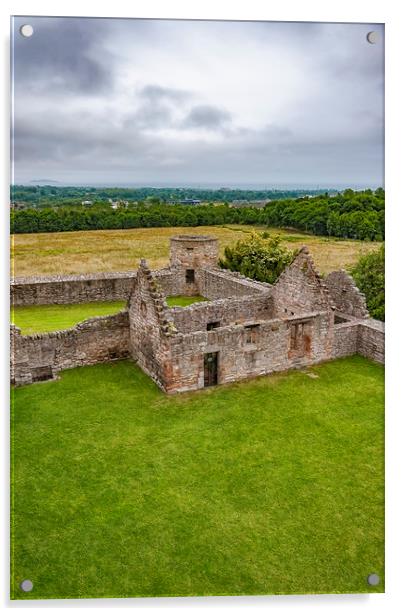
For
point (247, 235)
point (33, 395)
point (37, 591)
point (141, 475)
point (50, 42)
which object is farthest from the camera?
point (247, 235)

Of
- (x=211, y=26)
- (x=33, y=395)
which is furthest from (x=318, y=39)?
(x=33, y=395)

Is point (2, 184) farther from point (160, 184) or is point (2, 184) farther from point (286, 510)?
point (286, 510)

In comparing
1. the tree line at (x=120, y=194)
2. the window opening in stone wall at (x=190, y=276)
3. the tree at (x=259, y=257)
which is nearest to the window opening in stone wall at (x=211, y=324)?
the tree line at (x=120, y=194)

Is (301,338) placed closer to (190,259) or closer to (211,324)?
(211,324)

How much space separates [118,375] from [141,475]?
16.9 ft

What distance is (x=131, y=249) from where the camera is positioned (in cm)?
3044

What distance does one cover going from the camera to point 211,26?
28.4 feet

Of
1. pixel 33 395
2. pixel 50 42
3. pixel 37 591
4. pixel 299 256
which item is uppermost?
pixel 50 42

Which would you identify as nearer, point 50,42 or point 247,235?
point 50,42

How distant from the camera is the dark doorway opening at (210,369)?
15312 mm

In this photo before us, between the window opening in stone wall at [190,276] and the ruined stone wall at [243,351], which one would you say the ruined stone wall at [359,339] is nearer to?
the ruined stone wall at [243,351]

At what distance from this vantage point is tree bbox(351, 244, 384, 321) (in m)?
19.8

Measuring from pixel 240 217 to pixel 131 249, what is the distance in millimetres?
6519

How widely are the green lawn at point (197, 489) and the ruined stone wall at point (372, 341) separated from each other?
1802 millimetres
